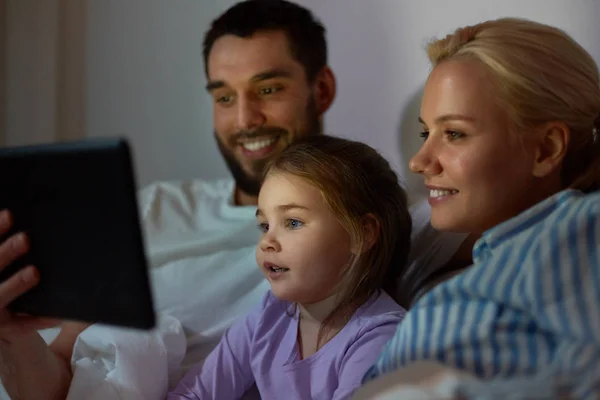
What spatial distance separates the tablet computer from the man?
0.40 m

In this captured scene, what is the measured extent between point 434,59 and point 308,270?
349mm

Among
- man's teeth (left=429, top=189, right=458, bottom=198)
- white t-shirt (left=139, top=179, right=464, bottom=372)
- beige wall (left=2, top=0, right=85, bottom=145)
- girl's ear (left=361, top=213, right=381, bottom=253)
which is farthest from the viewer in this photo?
beige wall (left=2, top=0, right=85, bottom=145)

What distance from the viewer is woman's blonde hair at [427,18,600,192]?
2.52ft

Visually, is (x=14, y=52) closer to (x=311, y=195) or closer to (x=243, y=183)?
(x=243, y=183)

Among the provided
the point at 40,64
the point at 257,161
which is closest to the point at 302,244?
the point at 257,161

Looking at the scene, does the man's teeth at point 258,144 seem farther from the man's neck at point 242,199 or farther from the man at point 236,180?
the man's neck at point 242,199

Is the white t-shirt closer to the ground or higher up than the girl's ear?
closer to the ground

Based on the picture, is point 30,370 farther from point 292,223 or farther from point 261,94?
point 261,94

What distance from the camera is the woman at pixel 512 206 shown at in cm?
61

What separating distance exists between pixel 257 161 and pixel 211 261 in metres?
0.24

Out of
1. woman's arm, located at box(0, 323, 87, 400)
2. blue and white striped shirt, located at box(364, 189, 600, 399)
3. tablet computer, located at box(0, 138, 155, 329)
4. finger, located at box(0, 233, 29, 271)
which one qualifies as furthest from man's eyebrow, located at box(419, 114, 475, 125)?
woman's arm, located at box(0, 323, 87, 400)

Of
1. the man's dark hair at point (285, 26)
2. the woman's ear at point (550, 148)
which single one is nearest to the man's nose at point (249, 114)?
the man's dark hair at point (285, 26)

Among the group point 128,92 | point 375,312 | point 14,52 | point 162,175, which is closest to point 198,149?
point 162,175

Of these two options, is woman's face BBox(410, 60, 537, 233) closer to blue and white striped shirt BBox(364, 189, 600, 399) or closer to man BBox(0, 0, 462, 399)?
blue and white striped shirt BBox(364, 189, 600, 399)
